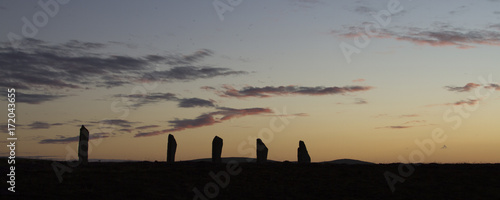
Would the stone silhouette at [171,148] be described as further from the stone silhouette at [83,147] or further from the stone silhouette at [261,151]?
the stone silhouette at [261,151]

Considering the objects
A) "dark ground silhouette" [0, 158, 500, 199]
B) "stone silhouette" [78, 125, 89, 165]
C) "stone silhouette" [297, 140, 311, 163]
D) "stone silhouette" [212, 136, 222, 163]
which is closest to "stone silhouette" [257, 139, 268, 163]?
"stone silhouette" [297, 140, 311, 163]

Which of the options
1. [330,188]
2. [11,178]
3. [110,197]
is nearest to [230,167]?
[330,188]

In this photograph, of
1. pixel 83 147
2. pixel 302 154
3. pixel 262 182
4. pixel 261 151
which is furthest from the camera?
pixel 302 154

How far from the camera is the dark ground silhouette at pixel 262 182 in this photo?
24156mm

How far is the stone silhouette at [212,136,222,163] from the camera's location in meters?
37.3

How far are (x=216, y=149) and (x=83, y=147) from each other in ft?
26.8

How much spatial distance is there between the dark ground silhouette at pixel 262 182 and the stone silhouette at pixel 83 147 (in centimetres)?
280

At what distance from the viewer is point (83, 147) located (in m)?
34.4

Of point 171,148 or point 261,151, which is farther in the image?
point 261,151

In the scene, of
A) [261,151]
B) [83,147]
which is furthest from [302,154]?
[83,147]

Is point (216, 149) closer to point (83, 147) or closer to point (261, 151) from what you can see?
point (261, 151)

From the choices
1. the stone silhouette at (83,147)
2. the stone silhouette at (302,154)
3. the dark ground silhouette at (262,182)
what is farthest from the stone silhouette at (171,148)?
the stone silhouette at (302,154)

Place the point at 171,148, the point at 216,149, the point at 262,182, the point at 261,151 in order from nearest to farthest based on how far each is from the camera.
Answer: the point at 262,182 → the point at 216,149 → the point at 171,148 → the point at 261,151

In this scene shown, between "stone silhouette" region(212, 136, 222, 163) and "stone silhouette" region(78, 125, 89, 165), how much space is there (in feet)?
25.7
